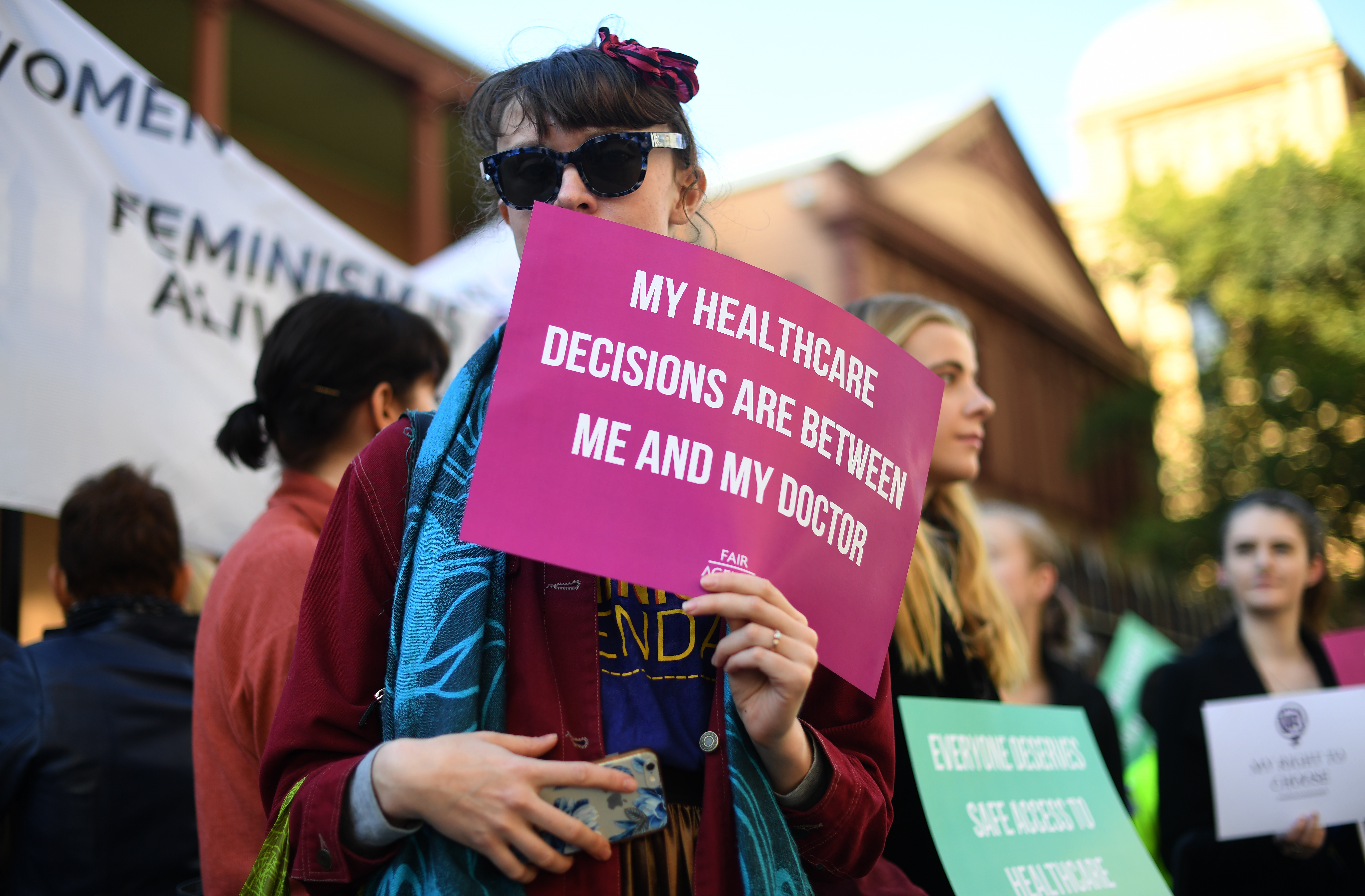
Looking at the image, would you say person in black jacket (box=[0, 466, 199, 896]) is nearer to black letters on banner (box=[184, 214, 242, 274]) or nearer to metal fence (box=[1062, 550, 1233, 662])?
black letters on banner (box=[184, 214, 242, 274])

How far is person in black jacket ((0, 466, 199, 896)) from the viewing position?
8.05 feet

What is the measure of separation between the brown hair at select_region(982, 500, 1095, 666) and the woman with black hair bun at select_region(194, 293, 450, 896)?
3.00 m

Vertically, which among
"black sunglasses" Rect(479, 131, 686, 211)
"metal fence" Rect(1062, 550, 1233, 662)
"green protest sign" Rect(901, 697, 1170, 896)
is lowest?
"green protest sign" Rect(901, 697, 1170, 896)

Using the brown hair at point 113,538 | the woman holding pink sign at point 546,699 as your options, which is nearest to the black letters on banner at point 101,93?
the brown hair at point 113,538

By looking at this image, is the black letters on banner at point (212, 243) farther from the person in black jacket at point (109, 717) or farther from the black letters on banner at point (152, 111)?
the person in black jacket at point (109, 717)

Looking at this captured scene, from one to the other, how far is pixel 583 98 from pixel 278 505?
1.16m

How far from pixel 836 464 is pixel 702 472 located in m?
0.19

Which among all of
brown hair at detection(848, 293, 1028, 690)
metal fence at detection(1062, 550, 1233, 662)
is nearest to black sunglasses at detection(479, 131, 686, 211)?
brown hair at detection(848, 293, 1028, 690)

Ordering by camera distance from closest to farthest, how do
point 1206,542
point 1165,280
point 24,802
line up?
point 24,802 → point 1206,542 → point 1165,280

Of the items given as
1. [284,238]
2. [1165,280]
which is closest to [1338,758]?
[284,238]

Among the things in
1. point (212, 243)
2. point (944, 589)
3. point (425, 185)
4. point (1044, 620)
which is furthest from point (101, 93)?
point (425, 185)

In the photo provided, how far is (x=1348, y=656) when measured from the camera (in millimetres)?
3662

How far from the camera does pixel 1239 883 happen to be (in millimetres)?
3146

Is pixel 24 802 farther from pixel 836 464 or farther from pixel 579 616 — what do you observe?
pixel 836 464
